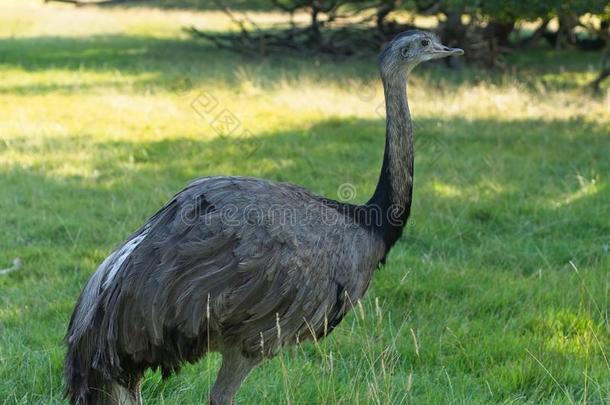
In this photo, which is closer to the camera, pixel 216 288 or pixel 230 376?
pixel 216 288

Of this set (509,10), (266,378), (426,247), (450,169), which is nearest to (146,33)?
(509,10)

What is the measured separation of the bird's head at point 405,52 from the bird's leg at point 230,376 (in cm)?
158

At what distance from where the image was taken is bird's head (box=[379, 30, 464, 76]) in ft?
14.4

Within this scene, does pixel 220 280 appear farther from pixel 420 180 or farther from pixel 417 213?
pixel 420 180

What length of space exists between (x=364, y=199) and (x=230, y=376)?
3.95 metres

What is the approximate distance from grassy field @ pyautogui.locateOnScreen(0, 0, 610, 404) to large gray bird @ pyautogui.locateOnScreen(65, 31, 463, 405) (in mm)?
320

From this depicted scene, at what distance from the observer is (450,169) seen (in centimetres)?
853

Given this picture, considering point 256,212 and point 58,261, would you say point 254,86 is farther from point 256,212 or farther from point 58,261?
point 256,212

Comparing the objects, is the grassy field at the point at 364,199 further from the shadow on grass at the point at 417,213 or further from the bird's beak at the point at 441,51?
the bird's beak at the point at 441,51

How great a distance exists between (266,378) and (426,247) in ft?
7.90

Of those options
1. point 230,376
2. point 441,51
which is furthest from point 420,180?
point 230,376

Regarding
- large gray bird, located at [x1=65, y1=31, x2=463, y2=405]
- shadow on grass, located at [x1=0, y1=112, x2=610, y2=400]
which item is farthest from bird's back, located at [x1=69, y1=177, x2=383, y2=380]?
shadow on grass, located at [x1=0, y1=112, x2=610, y2=400]

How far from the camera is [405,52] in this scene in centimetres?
442

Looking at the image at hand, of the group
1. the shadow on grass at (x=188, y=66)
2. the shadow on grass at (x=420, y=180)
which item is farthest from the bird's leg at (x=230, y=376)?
the shadow on grass at (x=188, y=66)
